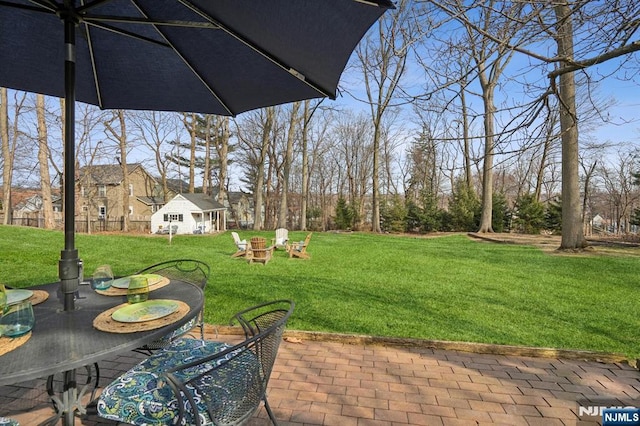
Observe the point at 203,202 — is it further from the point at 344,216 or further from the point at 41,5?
the point at 41,5

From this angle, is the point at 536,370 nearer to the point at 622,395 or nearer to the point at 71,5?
the point at 622,395

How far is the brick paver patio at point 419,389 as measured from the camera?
2215 mm

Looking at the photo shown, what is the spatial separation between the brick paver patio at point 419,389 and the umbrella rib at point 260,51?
86.8 inches

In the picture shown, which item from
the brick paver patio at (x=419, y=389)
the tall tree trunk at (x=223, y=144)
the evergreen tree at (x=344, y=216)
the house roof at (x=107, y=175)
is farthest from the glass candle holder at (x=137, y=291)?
the house roof at (x=107, y=175)

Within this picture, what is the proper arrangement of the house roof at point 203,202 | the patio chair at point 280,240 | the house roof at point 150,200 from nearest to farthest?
1. the patio chair at point 280,240
2. the house roof at point 203,202
3. the house roof at point 150,200

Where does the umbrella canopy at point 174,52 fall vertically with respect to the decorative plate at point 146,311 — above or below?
above

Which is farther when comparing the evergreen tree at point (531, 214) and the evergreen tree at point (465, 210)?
the evergreen tree at point (465, 210)

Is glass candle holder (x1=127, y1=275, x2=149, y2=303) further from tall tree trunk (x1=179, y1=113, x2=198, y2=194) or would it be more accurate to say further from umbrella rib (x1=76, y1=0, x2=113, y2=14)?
tall tree trunk (x1=179, y1=113, x2=198, y2=194)

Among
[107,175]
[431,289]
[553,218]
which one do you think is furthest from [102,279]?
[107,175]

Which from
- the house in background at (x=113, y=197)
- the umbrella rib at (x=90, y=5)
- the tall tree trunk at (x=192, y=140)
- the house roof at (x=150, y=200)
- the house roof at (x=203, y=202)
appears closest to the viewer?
the umbrella rib at (x=90, y=5)

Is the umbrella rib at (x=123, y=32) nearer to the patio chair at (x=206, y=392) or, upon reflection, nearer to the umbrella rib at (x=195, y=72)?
the umbrella rib at (x=195, y=72)

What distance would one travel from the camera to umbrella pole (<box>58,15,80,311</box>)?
1792 mm

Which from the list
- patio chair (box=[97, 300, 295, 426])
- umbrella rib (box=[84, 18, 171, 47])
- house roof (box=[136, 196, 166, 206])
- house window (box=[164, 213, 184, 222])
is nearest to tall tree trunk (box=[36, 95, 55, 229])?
house window (box=[164, 213, 184, 222])

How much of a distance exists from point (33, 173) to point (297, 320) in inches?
961
